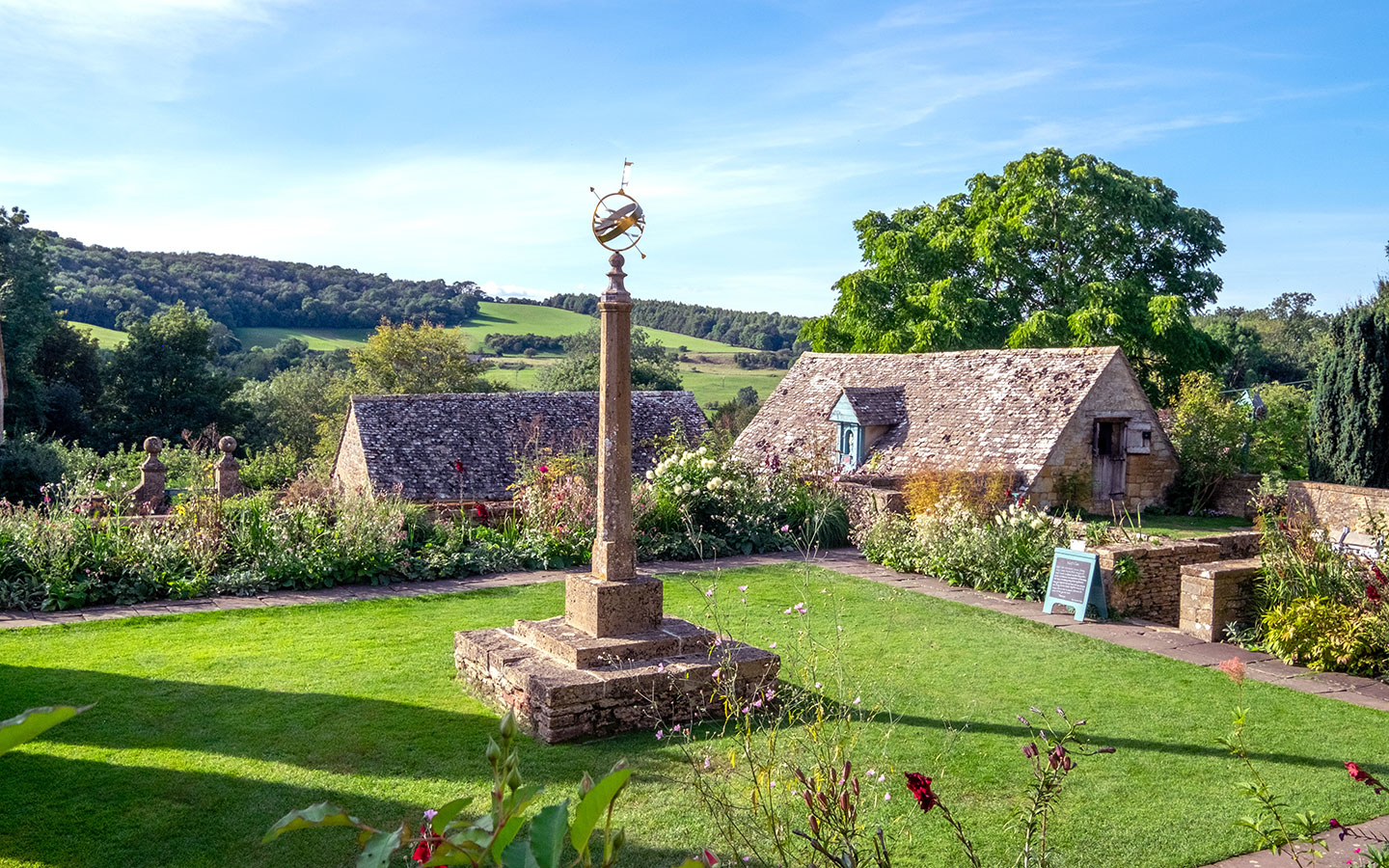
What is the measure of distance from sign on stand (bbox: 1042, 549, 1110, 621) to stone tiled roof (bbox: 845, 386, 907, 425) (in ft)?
33.0

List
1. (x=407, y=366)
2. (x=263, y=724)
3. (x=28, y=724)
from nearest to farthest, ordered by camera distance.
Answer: (x=28, y=724) < (x=263, y=724) < (x=407, y=366)

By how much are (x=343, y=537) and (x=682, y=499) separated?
15.9ft

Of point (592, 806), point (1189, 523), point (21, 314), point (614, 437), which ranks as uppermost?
point (21, 314)

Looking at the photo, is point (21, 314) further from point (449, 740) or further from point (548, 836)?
point (548, 836)

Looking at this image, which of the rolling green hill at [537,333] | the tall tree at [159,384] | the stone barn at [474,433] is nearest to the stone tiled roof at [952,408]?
the stone barn at [474,433]

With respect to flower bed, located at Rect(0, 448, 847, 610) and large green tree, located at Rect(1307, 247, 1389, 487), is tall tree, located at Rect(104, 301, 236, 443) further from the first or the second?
large green tree, located at Rect(1307, 247, 1389, 487)

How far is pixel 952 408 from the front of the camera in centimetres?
2078

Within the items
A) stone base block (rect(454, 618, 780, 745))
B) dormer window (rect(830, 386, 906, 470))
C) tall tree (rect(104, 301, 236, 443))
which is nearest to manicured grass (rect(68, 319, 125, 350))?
tall tree (rect(104, 301, 236, 443))

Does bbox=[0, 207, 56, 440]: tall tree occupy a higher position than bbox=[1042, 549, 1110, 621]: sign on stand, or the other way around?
bbox=[0, 207, 56, 440]: tall tree

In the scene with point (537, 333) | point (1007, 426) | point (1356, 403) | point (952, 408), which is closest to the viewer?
point (1007, 426)

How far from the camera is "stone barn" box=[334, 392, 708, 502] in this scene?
1984 centimetres

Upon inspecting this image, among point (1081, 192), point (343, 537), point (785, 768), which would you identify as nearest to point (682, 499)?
point (343, 537)

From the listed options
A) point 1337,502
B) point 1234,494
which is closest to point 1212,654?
point 1337,502

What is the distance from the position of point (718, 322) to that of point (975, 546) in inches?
2469
